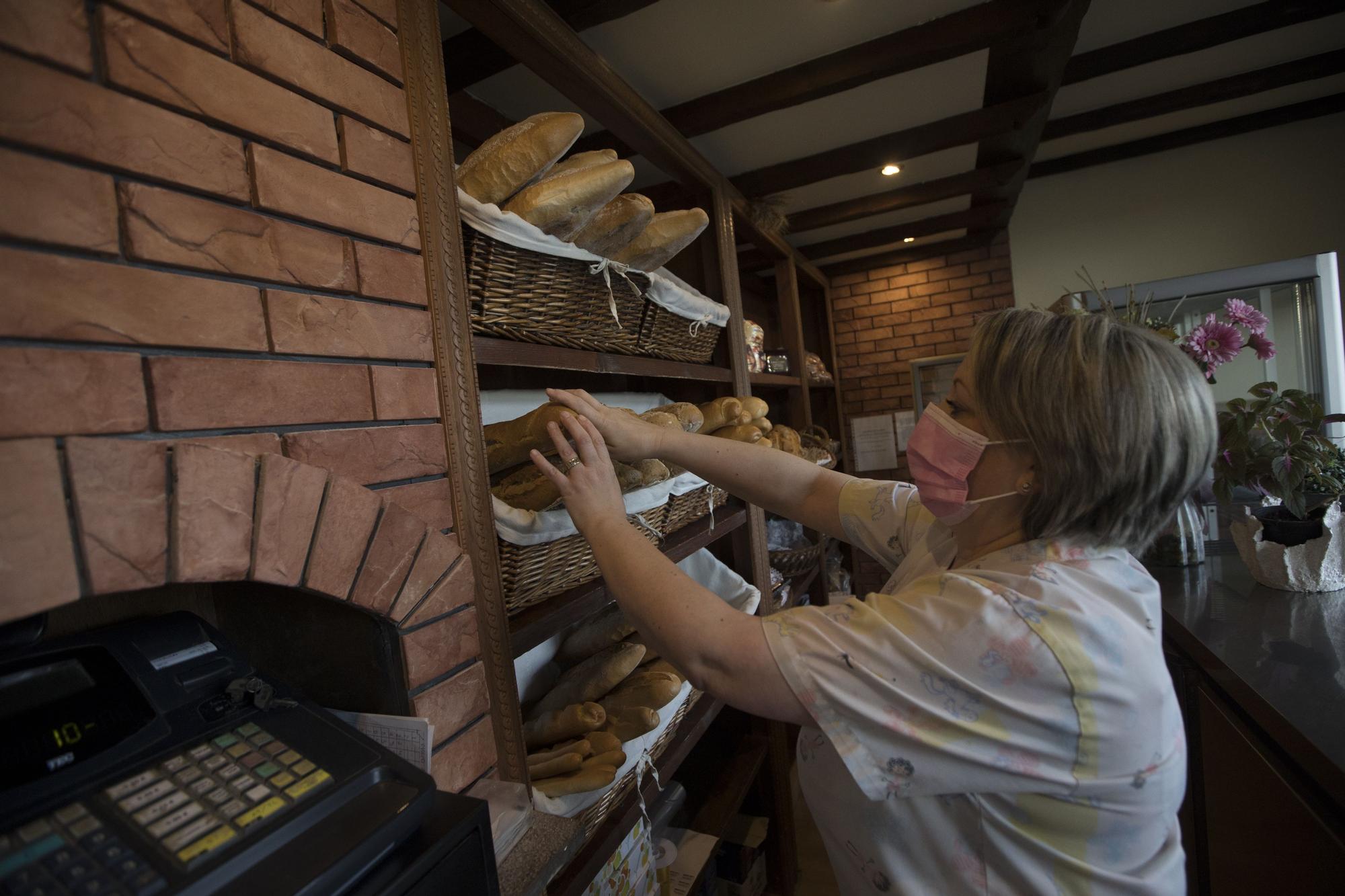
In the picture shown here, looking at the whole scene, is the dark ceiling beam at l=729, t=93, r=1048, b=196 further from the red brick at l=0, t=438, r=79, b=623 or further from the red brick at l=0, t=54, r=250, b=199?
the red brick at l=0, t=438, r=79, b=623

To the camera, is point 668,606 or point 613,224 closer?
point 668,606

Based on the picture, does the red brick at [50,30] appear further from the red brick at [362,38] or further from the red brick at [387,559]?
the red brick at [387,559]

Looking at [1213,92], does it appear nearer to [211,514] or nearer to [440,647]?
[440,647]

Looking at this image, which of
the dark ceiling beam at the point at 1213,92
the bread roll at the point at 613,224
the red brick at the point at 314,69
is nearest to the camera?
the red brick at the point at 314,69

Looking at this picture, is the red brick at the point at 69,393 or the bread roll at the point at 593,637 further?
the bread roll at the point at 593,637

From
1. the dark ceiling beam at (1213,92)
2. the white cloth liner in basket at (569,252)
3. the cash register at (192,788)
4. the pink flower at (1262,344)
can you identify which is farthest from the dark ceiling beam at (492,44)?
the dark ceiling beam at (1213,92)

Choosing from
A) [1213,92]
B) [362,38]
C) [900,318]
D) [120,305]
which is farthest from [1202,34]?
[120,305]

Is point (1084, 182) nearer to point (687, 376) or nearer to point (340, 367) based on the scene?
point (687, 376)

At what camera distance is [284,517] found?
68 cm

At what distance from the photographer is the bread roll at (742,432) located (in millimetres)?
1612

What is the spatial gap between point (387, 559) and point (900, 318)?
359 cm

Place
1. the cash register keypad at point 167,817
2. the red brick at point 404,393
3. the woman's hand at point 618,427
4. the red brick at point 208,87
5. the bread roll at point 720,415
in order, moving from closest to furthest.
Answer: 1. the cash register keypad at point 167,817
2. the red brick at point 208,87
3. the red brick at point 404,393
4. the woman's hand at point 618,427
5. the bread roll at point 720,415

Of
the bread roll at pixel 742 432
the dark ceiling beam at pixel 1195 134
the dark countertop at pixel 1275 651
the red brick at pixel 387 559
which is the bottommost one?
the dark countertop at pixel 1275 651

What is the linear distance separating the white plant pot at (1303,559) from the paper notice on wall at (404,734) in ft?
6.55
